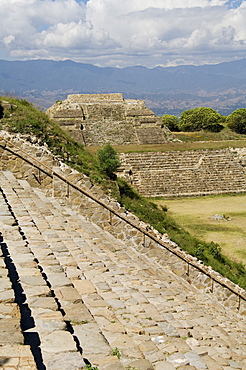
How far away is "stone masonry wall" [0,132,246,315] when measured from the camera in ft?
31.1

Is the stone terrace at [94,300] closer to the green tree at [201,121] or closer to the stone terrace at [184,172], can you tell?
the stone terrace at [184,172]

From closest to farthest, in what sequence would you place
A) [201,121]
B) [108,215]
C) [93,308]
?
[93,308], [108,215], [201,121]

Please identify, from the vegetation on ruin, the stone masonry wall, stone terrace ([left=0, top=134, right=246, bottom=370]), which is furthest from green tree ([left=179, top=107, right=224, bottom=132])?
stone terrace ([left=0, top=134, right=246, bottom=370])

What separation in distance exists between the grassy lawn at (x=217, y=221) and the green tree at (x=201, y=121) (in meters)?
18.6

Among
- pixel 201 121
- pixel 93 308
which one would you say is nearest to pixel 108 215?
pixel 93 308

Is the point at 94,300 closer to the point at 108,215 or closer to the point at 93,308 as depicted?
the point at 93,308

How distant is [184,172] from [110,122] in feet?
42.4

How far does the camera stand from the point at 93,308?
5.38 metres

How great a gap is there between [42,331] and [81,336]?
44 cm

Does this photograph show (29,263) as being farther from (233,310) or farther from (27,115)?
(27,115)

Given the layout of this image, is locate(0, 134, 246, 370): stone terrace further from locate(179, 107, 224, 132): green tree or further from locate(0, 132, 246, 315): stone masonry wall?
locate(179, 107, 224, 132): green tree

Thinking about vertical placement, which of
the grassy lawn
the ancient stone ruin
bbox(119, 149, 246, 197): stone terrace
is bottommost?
the grassy lawn

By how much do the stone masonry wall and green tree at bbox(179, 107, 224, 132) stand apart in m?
35.6

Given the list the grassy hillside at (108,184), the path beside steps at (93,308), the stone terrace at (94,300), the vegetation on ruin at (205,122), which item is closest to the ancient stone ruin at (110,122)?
the vegetation on ruin at (205,122)
